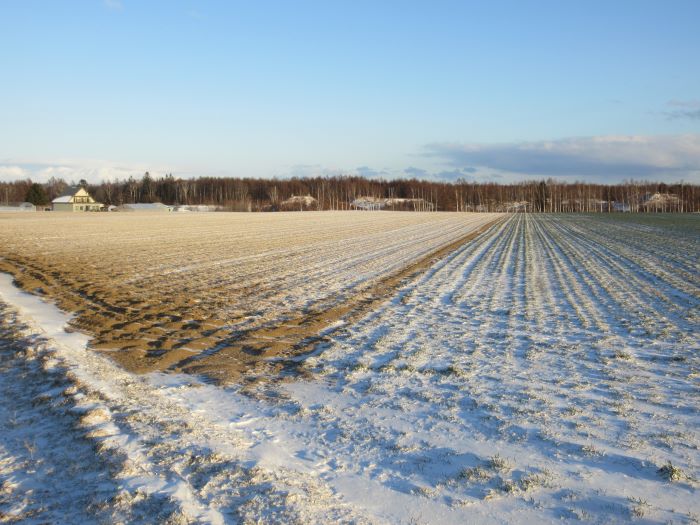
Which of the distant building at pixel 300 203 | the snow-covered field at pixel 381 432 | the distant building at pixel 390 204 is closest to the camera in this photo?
the snow-covered field at pixel 381 432

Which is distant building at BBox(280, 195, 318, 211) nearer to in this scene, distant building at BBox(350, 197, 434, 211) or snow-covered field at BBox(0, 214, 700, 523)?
distant building at BBox(350, 197, 434, 211)

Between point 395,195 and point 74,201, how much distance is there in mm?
98180

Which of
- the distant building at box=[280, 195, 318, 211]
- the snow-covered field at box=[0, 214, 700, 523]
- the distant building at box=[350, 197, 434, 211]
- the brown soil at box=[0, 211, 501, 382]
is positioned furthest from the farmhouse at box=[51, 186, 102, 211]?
the snow-covered field at box=[0, 214, 700, 523]

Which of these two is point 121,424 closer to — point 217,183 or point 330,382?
point 330,382

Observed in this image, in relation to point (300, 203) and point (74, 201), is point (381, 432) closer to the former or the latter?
point (74, 201)

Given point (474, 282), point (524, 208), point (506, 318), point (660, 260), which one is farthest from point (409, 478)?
point (524, 208)

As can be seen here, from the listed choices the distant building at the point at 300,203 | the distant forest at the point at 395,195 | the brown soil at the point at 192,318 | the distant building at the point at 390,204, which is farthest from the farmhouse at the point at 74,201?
the brown soil at the point at 192,318

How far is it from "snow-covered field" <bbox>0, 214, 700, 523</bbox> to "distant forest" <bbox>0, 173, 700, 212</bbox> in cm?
13822

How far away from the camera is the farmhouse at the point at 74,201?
117 metres

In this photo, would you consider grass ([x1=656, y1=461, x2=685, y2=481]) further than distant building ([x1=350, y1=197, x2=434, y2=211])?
No

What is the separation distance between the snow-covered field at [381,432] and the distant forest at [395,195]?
453 ft

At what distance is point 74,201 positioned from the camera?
4624 inches

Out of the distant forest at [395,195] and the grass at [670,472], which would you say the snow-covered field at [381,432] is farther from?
the distant forest at [395,195]

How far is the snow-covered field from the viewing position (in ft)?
13.8
